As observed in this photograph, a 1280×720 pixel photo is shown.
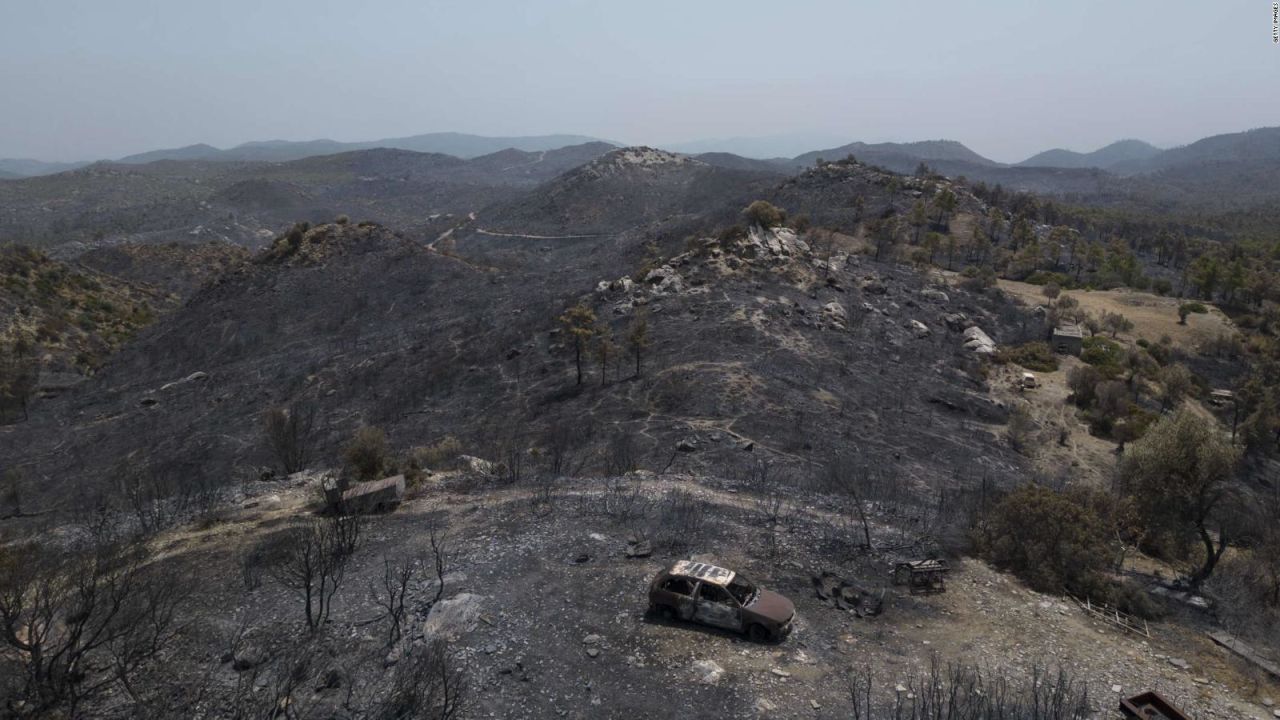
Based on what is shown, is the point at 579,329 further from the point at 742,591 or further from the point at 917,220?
the point at 917,220

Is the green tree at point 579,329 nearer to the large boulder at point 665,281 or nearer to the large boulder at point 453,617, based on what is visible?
the large boulder at point 665,281

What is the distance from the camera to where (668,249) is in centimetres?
6556

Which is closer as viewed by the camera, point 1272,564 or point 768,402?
point 1272,564

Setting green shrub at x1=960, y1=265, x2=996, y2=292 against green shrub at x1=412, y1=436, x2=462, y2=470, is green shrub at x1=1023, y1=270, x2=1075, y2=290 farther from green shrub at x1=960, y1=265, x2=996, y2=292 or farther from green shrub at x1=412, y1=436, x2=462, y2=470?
green shrub at x1=412, y1=436, x2=462, y2=470

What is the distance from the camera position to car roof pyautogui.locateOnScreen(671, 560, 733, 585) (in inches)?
506

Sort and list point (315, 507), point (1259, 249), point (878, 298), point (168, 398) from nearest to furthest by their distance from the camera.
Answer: point (315, 507)
point (168, 398)
point (878, 298)
point (1259, 249)

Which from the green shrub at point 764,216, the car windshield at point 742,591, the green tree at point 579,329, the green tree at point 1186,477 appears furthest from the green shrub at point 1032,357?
the car windshield at point 742,591

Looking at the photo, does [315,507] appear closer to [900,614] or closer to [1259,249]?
[900,614]

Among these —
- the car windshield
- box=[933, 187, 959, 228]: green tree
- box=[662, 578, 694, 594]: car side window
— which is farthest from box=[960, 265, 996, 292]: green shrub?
box=[662, 578, 694, 594]: car side window

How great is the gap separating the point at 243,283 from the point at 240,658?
56.1 m

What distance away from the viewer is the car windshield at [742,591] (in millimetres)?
12641

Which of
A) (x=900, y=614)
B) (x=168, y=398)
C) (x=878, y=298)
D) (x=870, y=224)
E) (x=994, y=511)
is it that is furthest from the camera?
(x=870, y=224)

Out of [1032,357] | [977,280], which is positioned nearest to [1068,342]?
[1032,357]

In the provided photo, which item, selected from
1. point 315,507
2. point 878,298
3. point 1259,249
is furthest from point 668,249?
point 1259,249
